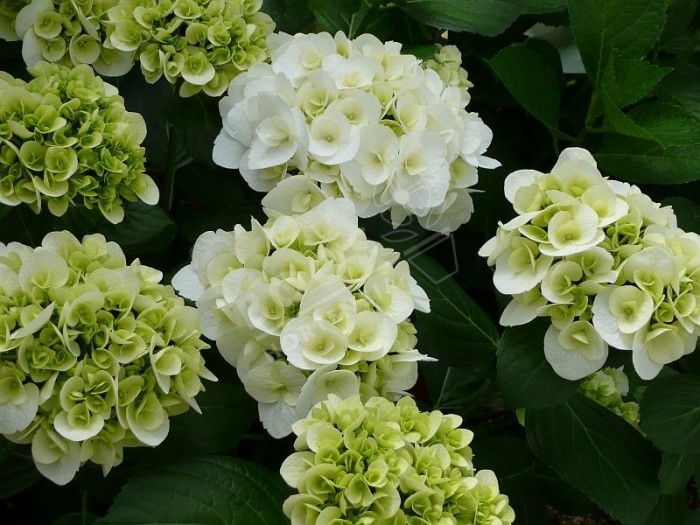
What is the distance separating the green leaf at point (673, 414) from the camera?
1073 mm

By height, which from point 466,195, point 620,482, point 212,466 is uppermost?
point 466,195

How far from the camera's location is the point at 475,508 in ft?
2.62

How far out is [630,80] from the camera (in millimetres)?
1236

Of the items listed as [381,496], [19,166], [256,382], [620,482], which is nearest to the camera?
[381,496]

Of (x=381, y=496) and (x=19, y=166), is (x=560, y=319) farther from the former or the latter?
(x=19, y=166)

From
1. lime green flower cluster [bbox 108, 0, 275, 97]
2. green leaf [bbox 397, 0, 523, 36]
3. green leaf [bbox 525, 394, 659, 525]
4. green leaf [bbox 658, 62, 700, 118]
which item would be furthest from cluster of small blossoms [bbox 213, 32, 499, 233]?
green leaf [bbox 658, 62, 700, 118]

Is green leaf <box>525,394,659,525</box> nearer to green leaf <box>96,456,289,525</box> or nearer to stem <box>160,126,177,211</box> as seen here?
green leaf <box>96,456,289,525</box>

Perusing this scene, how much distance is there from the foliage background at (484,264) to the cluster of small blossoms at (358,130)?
11 cm

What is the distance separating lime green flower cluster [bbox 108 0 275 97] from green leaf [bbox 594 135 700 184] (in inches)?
19.0

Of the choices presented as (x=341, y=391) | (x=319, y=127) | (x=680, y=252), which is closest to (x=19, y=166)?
(x=319, y=127)

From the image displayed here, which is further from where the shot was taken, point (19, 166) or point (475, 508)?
point (19, 166)

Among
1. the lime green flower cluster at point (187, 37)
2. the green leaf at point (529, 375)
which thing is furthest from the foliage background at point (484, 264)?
the lime green flower cluster at point (187, 37)

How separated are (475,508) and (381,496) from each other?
0.29ft

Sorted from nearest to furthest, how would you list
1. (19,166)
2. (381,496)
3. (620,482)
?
(381,496)
(19,166)
(620,482)
